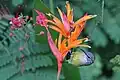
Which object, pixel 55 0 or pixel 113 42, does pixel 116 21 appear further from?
pixel 55 0

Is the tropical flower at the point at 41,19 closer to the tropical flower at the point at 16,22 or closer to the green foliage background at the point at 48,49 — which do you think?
the green foliage background at the point at 48,49

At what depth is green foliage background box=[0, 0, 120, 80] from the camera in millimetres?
1081

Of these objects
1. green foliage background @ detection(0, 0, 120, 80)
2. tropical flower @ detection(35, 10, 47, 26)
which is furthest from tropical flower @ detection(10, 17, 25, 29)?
tropical flower @ detection(35, 10, 47, 26)

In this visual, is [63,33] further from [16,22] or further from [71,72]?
[16,22]

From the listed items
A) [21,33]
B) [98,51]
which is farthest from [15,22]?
A: [98,51]

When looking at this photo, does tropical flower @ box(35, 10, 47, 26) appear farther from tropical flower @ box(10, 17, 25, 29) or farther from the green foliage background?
tropical flower @ box(10, 17, 25, 29)

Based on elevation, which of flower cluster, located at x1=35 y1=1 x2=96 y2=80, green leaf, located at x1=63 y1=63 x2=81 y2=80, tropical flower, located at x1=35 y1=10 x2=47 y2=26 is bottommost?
green leaf, located at x1=63 y1=63 x2=81 y2=80

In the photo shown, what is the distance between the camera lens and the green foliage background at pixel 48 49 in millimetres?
1081

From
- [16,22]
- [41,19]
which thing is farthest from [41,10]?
[16,22]

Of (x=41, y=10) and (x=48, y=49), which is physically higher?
(x=41, y=10)

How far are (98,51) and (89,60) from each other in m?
0.57

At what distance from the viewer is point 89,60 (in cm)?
103

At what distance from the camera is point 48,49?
1.11 meters

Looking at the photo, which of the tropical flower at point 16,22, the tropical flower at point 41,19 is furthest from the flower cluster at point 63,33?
the tropical flower at point 16,22
